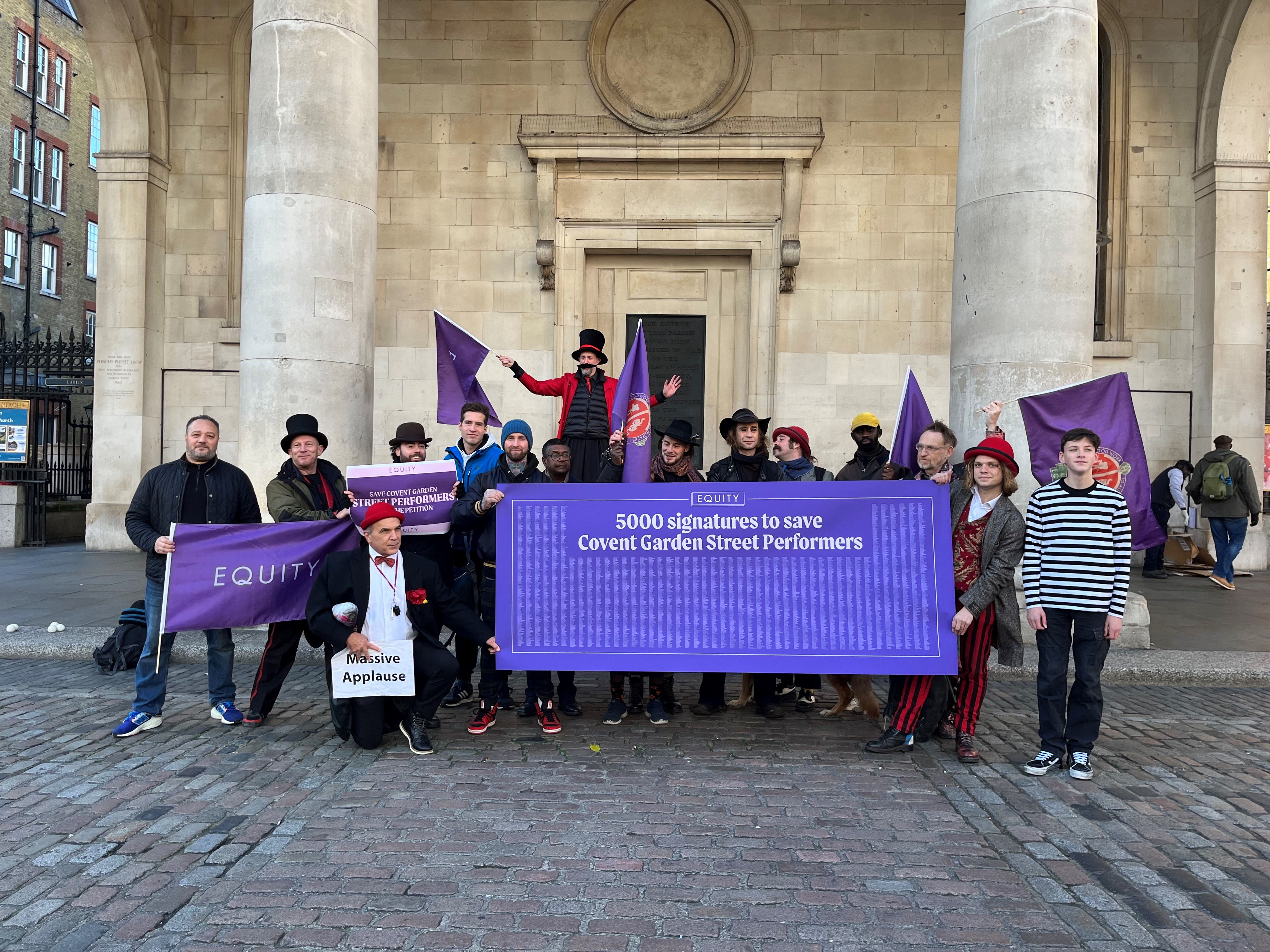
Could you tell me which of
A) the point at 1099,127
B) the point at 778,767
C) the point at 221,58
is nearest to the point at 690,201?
the point at 1099,127

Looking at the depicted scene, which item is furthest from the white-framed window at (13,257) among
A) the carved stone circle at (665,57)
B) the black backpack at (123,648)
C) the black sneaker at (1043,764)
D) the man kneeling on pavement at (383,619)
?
the black sneaker at (1043,764)

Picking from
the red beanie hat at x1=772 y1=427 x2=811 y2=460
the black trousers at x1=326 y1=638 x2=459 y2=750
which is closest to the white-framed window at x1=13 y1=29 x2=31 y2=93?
the red beanie hat at x1=772 y1=427 x2=811 y2=460

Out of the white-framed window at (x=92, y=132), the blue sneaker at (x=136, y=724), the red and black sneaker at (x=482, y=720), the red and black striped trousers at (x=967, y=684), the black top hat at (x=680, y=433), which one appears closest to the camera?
the red and black striped trousers at (x=967, y=684)

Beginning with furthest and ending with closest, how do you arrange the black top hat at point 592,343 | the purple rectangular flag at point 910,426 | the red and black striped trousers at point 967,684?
1. the black top hat at point 592,343
2. the purple rectangular flag at point 910,426
3. the red and black striped trousers at point 967,684

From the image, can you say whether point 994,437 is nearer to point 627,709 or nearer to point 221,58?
point 627,709

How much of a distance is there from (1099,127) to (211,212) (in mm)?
13465

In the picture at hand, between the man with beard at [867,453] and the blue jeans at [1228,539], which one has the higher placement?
the man with beard at [867,453]

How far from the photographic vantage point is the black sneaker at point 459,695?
6.61 meters

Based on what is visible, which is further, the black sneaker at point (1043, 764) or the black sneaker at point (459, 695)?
the black sneaker at point (459, 695)

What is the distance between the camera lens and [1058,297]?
7.80 meters

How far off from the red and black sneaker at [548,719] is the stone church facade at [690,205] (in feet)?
26.3

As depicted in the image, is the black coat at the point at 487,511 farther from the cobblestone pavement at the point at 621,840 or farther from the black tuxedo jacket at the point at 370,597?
the cobblestone pavement at the point at 621,840

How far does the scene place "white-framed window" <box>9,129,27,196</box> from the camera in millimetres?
33250

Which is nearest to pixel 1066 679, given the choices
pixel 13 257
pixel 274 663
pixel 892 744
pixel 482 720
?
pixel 892 744
